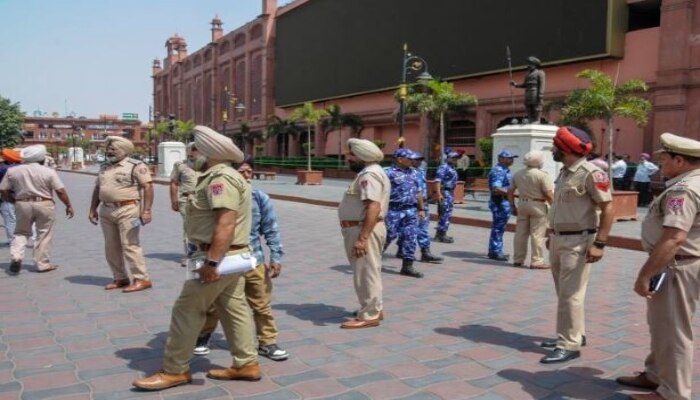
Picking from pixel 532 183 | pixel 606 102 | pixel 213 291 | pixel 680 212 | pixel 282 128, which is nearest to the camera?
pixel 680 212

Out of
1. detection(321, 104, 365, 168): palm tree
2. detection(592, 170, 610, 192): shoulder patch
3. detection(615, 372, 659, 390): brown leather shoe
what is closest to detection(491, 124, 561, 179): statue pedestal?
detection(592, 170, 610, 192): shoulder patch

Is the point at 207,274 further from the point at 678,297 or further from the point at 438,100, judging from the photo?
the point at 438,100

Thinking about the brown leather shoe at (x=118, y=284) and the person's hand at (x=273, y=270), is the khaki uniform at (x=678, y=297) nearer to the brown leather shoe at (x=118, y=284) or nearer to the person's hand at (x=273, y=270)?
the person's hand at (x=273, y=270)

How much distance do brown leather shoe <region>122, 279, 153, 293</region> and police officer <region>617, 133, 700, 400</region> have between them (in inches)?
191

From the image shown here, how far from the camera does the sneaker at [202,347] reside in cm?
426

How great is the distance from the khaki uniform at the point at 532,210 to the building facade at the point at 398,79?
620 inches

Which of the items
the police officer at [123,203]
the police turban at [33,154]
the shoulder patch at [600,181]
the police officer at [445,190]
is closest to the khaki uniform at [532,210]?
the police officer at [445,190]

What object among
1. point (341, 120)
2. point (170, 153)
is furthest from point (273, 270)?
point (341, 120)

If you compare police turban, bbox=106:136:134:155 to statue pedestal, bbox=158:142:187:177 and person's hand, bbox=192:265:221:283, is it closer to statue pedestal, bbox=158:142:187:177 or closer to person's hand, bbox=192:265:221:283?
person's hand, bbox=192:265:221:283

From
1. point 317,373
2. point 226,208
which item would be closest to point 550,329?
point 317,373

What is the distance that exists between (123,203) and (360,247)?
2.71m

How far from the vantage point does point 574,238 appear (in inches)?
167

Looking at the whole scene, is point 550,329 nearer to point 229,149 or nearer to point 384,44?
point 229,149

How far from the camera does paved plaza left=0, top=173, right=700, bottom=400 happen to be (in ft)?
12.3
